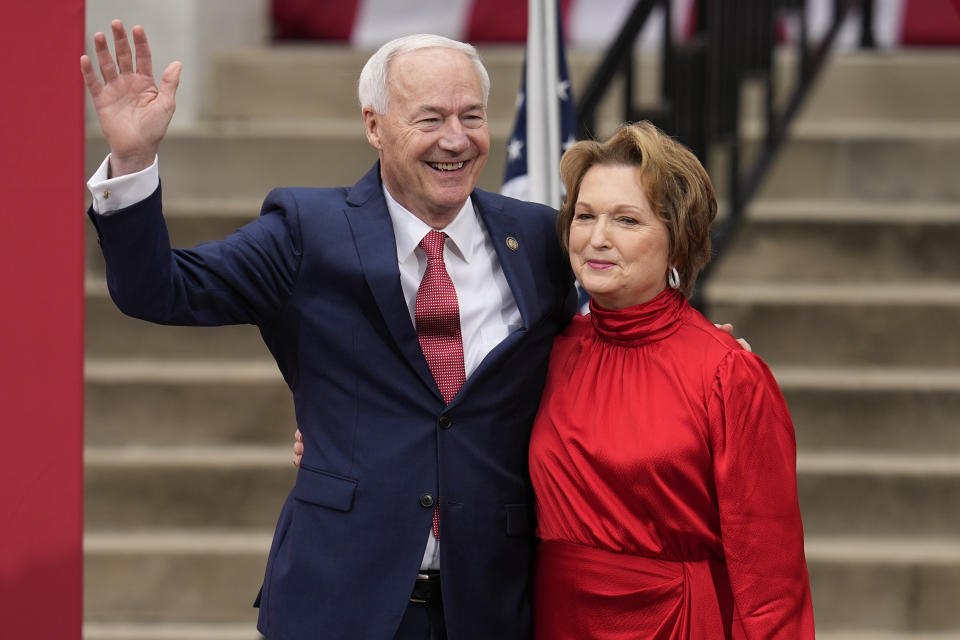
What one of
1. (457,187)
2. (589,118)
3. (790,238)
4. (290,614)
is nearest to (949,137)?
(790,238)

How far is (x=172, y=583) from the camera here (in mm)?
4293

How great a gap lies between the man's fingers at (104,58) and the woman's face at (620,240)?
83cm

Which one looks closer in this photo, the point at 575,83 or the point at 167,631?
the point at 167,631

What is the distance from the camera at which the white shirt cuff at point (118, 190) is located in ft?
6.45

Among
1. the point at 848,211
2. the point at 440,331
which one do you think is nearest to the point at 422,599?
the point at 440,331

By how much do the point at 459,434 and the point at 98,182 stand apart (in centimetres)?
74

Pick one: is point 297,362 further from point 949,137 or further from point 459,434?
point 949,137

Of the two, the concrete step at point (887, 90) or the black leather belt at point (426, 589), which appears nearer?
the black leather belt at point (426, 589)

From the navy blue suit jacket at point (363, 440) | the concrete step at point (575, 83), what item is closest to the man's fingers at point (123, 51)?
the navy blue suit jacket at point (363, 440)

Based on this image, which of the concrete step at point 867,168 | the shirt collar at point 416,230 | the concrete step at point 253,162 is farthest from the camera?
the concrete step at point 253,162

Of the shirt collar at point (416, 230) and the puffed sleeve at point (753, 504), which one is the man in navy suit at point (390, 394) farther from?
the puffed sleeve at point (753, 504)

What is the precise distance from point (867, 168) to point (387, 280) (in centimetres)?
352

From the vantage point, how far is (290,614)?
2266 millimetres

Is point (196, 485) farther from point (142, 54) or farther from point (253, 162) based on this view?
point (142, 54)
